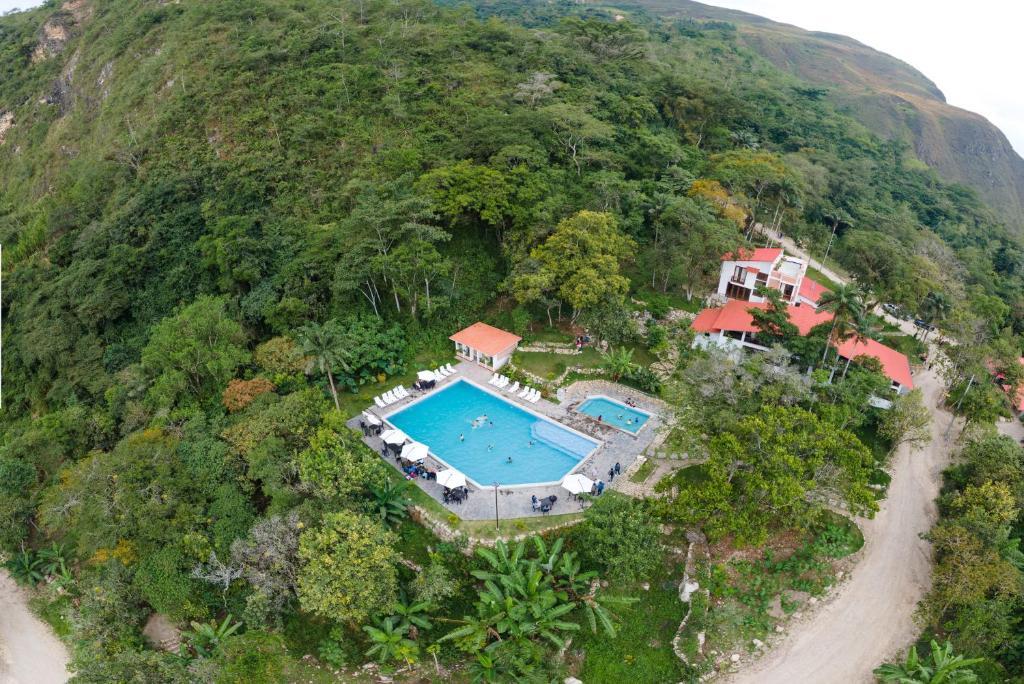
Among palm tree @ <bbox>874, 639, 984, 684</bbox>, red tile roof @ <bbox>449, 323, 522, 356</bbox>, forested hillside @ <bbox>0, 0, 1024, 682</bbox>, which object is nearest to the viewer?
palm tree @ <bbox>874, 639, 984, 684</bbox>

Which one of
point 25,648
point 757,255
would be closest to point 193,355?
point 25,648

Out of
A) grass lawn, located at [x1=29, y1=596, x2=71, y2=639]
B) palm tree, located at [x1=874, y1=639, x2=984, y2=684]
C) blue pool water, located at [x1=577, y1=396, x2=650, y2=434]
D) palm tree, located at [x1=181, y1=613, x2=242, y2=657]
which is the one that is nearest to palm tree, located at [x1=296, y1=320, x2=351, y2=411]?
palm tree, located at [x1=181, y1=613, x2=242, y2=657]

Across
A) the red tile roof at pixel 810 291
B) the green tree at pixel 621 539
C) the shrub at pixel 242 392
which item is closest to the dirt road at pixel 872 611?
the green tree at pixel 621 539

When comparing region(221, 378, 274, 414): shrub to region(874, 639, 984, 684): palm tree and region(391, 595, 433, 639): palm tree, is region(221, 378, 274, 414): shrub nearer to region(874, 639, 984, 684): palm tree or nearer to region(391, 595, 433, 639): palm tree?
region(391, 595, 433, 639): palm tree

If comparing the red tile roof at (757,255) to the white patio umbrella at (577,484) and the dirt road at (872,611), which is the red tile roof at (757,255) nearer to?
the dirt road at (872,611)

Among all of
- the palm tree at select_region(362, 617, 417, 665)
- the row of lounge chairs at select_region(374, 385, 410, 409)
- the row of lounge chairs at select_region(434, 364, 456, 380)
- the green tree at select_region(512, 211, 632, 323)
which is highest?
the green tree at select_region(512, 211, 632, 323)

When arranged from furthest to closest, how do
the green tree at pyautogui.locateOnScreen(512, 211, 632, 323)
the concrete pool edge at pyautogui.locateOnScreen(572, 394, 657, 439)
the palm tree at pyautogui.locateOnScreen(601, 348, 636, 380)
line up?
the green tree at pyautogui.locateOnScreen(512, 211, 632, 323), the palm tree at pyautogui.locateOnScreen(601, 348, 636, 380), the concrete pool edge at pyautogui.locateOnScreen(572, 394, 657, 439)
